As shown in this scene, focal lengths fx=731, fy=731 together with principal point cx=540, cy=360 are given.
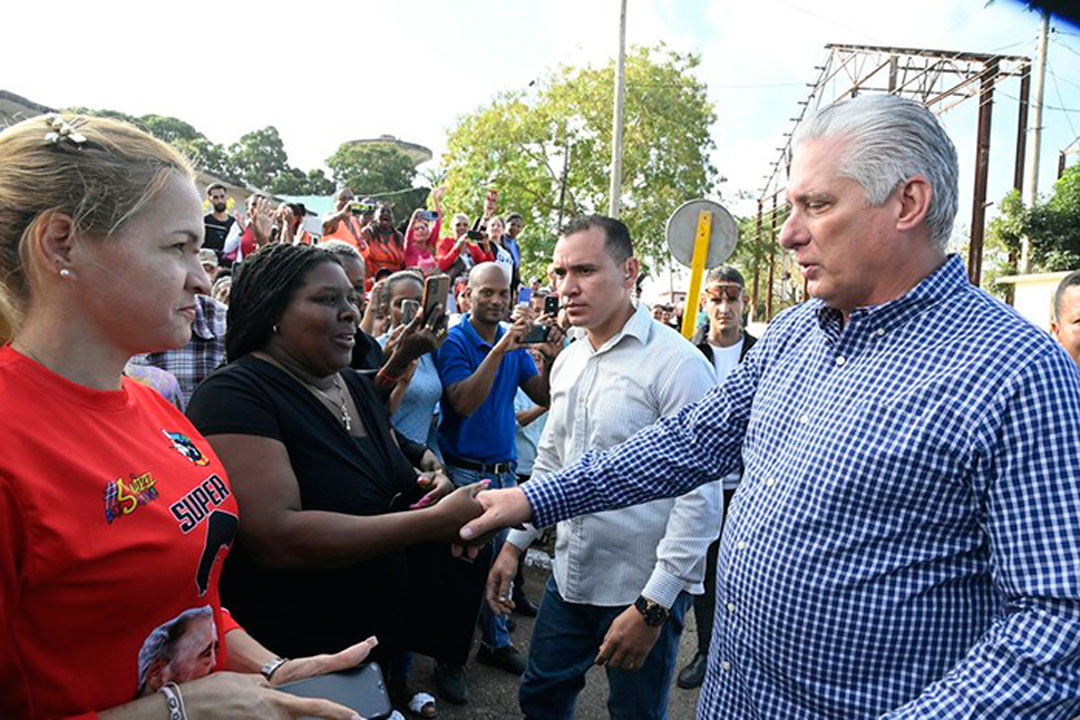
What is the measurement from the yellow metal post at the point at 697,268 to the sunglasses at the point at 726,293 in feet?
1.30

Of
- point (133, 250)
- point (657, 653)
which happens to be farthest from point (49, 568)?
point (657, 653)

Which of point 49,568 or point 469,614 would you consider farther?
point 469,614

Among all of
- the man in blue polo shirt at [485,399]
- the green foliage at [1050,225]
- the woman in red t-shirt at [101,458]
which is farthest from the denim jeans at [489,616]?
the green foliage at [1050,225]

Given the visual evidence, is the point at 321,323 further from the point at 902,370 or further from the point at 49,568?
the point at 902,370

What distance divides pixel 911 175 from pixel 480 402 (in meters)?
2.96

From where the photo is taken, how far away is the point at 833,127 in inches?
64.7

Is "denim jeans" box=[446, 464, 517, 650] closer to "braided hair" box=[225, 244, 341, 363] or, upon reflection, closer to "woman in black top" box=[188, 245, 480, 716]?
"woman in black top" box=[188, 245, 480, 716]

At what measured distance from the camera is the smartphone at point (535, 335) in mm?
4129

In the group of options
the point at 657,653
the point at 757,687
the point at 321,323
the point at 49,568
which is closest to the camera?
the point at 49,568

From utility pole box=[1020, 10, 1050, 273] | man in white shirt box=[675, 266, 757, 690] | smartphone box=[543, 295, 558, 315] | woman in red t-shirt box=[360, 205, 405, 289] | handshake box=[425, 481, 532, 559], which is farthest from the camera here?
utility pole box=[1020, 10, 1050, 273]

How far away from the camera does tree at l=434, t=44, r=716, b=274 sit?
2450 centimetres

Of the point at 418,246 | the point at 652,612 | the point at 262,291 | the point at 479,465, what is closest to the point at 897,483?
the point at 652,612

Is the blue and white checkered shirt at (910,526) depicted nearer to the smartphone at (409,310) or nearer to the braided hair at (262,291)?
the braided hair at (262,291)

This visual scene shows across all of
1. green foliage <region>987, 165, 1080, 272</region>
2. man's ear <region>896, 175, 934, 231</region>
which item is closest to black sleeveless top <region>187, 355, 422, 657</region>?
man's ear <region>896, 175, 934, 231</region>
